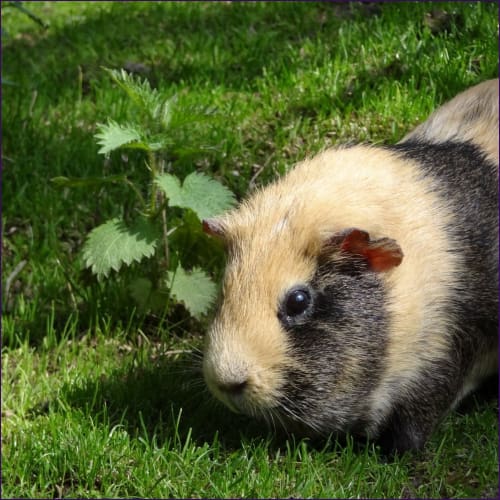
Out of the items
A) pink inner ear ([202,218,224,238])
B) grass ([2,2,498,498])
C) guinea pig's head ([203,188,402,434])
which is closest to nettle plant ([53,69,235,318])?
grass ([2,2,498,498])

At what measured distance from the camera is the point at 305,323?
348 centimetres

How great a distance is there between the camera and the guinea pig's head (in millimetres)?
3424

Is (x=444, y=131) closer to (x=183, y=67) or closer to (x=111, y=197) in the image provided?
(x=111, y=197)

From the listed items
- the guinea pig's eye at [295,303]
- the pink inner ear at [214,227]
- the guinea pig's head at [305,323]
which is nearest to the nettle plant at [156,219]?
the pink inner ear at [214,227]

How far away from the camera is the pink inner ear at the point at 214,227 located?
3.79m

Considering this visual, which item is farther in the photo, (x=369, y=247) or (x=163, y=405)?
(x=163, y=405)

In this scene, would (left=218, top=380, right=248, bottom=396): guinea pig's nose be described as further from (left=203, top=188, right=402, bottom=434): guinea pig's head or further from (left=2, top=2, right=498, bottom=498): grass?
(left=2, top=2, right=498, bottom=498): grass

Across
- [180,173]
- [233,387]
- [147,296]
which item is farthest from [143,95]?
[233,387]

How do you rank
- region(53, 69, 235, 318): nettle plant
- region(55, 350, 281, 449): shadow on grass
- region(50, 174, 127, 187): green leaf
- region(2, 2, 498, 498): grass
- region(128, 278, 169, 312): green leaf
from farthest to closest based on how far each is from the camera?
region(128, 278, 169, 312): green leaf, region(50, 174, 127, 187): green leaf, region(53, 69, 235, 318): nettle plant, region(55, 350, 281, 449): shadow on grass, region(2, 2, 498, 498): grass

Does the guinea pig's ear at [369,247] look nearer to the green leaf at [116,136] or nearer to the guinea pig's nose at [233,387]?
the guinea pig's nose at [233,387]

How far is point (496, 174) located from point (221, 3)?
4144mm

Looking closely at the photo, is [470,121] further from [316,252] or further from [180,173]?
[180,173]

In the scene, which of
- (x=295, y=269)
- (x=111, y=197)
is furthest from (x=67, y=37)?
(x=295, y=269)

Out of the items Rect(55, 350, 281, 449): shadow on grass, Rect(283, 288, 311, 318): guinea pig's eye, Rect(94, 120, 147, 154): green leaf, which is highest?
Rect(94, 120, 147, 154): green leaf
